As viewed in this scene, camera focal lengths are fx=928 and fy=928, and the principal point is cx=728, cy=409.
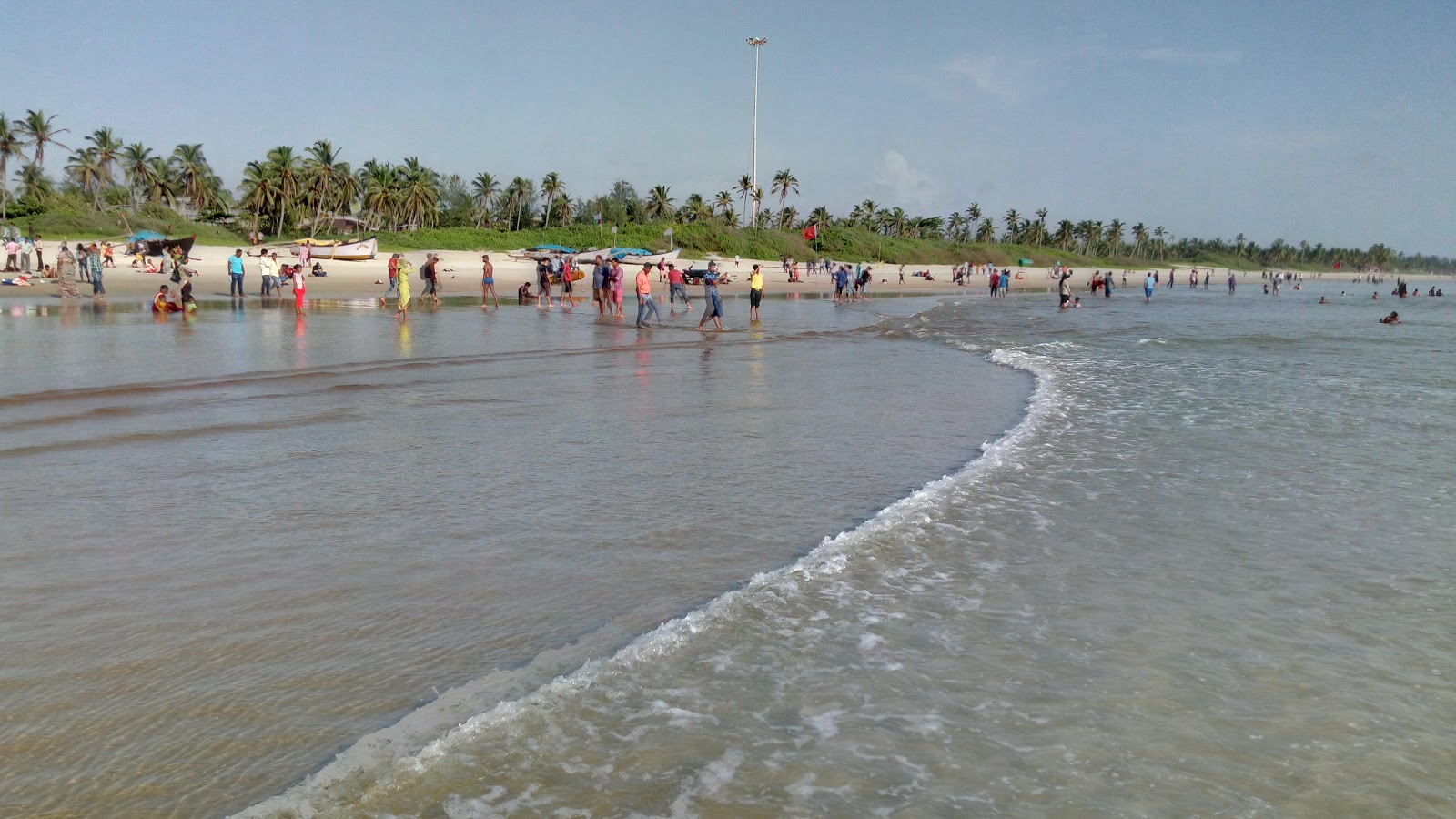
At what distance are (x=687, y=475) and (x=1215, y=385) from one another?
1083 centimetres

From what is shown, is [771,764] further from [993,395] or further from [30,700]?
[993,395]

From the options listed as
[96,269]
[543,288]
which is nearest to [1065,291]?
[543,288]

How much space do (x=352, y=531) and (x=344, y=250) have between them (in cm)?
5401

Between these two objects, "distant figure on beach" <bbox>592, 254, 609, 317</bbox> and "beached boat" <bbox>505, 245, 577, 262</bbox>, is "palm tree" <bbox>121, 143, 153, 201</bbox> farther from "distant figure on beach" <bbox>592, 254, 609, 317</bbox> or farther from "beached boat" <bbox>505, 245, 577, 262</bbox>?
"distant figure on beach" <bbox>592, 254, 609, 317</bbox>

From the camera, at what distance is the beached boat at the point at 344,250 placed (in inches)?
2165

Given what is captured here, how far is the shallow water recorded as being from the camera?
3551 mm

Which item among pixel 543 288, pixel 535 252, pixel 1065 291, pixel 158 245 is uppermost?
pixel 535 252

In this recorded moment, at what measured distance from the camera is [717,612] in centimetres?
474

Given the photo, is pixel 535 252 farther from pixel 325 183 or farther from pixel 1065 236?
pixel 1065 236

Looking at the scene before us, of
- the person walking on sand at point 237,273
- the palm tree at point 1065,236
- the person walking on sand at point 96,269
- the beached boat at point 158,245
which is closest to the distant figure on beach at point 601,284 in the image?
the person walking on sand at point 237,273

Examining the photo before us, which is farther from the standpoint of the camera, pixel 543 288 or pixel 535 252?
pixel 535 252

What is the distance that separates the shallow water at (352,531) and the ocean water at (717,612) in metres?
0.03

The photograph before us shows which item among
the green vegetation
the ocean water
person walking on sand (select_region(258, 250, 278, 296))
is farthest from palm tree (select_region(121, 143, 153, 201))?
the ocean water

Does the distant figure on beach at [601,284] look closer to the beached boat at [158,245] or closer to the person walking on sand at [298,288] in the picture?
the person walking on sand at [298,288]
